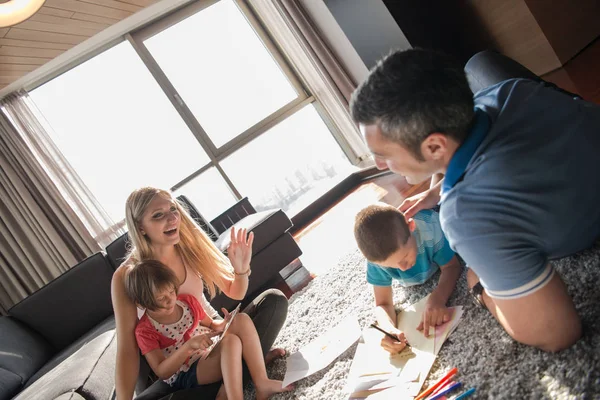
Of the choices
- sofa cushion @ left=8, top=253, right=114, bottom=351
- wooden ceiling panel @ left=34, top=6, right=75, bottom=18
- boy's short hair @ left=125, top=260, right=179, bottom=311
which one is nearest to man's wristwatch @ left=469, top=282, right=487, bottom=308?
boy's short hair @ left=125, top=260, right=179, bottom=311

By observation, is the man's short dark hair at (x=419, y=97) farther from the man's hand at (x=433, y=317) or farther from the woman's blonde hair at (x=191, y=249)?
the woman's blonde hair at (x=191, y=249)

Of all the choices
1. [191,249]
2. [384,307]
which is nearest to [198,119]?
[191,249]

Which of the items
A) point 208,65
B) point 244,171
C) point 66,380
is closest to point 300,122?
point 244,171

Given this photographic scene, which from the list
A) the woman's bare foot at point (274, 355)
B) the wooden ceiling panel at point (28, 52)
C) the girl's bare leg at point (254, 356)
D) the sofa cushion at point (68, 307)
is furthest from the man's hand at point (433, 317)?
the wooden ceiling panel at point (28, 52)

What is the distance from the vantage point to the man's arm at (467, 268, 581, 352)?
3.21ft

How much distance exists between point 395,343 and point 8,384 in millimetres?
2048

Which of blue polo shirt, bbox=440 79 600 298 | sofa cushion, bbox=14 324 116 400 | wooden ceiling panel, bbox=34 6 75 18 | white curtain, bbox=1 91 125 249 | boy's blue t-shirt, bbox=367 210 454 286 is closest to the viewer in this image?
blue polo shirt, bbox=440 79 600 298

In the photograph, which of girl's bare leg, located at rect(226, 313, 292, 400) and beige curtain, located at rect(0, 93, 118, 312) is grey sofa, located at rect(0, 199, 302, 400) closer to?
girl's bare leg, located at rect(226, 313, 292, 400)

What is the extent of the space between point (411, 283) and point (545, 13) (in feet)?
8.61

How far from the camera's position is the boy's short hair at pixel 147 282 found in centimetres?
161

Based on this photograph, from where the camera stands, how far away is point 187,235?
78.3 inches

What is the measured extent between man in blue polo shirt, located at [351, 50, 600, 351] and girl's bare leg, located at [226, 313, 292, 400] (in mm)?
886

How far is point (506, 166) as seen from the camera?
3.13ft

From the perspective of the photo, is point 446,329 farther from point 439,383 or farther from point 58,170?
point 58,170
